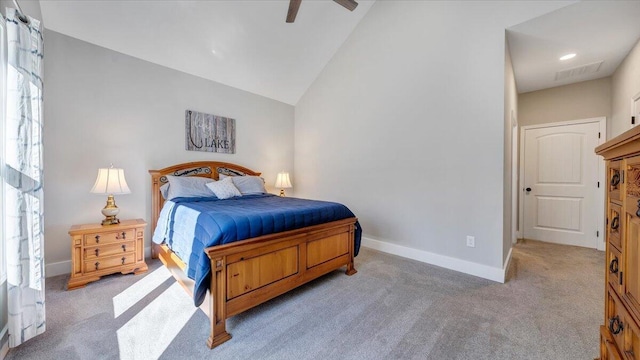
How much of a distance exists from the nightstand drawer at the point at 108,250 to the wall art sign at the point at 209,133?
1.47m

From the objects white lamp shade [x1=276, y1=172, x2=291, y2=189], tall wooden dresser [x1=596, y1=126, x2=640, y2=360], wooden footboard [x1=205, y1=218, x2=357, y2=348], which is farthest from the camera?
white lamp shade [x1=276, y1=172, x2=291, y2=189]

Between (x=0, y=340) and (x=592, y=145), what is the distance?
639cm

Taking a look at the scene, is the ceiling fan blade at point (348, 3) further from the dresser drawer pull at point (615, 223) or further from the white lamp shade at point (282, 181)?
the dresser drawer pull at point (615, 223)

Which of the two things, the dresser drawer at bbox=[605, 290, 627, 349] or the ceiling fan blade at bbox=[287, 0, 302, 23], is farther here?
the ceiling fan blade at bbox=[287, 0, 302, 23]

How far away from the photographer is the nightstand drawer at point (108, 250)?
8.13ft

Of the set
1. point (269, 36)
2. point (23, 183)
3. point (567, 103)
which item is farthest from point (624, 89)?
point (23, 183)

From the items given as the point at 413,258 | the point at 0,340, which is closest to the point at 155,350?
the point at 0,340

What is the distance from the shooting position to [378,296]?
7.41 feet

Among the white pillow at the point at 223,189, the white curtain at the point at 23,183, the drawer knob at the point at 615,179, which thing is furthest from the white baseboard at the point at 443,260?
the white curtain at the point at 23,183

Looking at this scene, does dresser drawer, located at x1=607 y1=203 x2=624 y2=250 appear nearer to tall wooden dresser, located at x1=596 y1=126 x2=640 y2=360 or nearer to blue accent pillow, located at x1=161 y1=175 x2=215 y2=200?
tall wooden dresser, located at x1=596 y1=126 x2=640 y2=360

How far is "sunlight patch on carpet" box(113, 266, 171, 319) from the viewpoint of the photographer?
207 centimetres

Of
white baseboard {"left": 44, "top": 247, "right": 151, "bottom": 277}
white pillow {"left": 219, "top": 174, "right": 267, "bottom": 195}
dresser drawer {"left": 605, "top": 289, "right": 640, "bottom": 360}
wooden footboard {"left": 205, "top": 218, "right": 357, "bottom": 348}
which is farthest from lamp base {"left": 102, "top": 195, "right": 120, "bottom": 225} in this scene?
dresser drawer {"left": 605, "top": 289, "right": 640, "bottom": 360}

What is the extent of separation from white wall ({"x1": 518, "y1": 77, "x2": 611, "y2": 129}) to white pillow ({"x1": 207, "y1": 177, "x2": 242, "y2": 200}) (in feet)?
15.6

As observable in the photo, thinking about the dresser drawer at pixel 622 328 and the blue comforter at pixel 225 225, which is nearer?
the dresser drawer at pixel 622 328
